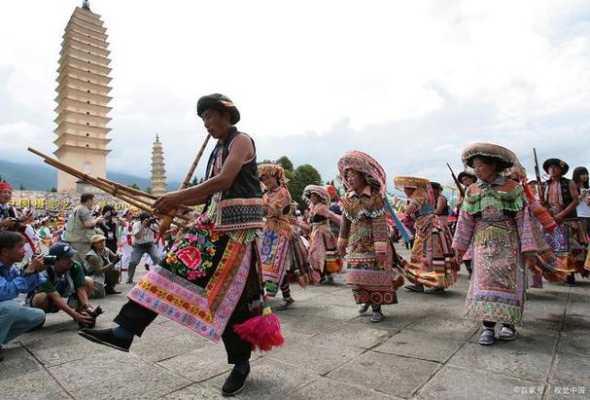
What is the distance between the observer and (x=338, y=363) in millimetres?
3170

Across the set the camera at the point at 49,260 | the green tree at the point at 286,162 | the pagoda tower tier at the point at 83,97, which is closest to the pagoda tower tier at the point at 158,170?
the pagoda tower tier at the point at 83,97

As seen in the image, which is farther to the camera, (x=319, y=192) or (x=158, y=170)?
(x=158, y=170)

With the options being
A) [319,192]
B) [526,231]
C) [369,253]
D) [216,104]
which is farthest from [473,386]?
[319,192]

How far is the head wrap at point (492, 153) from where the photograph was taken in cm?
381

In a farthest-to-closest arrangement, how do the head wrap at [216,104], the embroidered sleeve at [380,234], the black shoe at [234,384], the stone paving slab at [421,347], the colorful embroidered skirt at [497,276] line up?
the embroidered sleeve at [380,234] → the colorful embroidered skirt at [497,276] → the stone paving slab at [421,347] → the head wrap at [216,104] → the black shoe at [234,384]

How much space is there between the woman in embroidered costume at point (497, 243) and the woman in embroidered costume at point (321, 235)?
2.99 m

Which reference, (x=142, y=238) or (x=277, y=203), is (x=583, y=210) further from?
(x=142, y=238)

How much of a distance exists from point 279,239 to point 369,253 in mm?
1370

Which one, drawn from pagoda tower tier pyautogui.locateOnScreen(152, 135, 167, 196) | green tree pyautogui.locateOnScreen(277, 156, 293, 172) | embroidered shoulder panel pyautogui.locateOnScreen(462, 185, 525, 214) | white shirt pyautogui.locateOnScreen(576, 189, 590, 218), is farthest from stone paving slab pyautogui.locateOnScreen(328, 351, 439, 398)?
pagoda tower tier pyautogui.locateOnScreen(152, 135, 167, 196)

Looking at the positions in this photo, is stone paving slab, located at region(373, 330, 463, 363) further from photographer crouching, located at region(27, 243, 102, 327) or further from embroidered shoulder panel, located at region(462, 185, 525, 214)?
photographer crouching, located at region(27, 243, 102, 327)

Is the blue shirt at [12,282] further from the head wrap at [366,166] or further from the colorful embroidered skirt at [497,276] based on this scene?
the colorful embroidered skirt at [497,276]

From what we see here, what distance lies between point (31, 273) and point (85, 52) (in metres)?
71.8

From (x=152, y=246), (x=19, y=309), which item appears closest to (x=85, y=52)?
(x=152, y=246)

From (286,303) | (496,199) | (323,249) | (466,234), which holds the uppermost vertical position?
(496,199)
